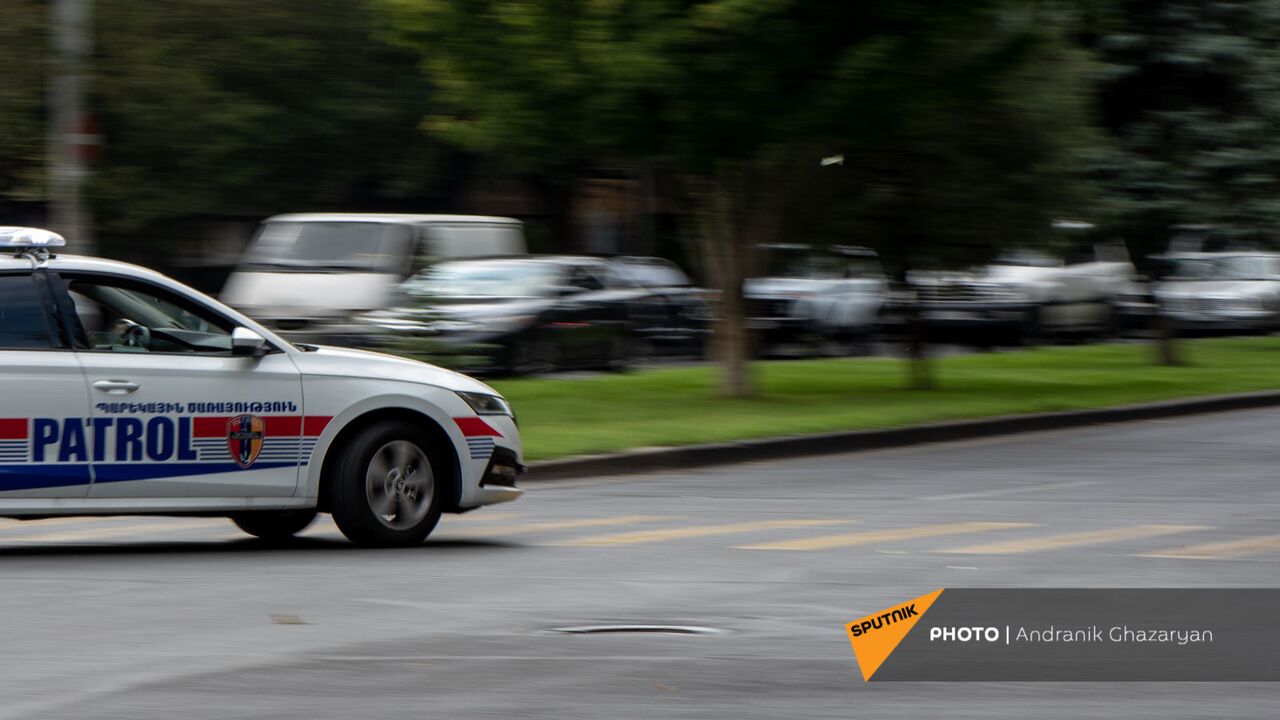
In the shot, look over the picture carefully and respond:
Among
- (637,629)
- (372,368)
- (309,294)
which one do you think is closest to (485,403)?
(372,368)

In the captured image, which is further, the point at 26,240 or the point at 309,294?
the point at 309,294

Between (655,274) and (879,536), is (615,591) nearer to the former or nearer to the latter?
(879,536)

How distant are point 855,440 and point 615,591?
892 centimetres

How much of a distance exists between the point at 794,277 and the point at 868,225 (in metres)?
8.97

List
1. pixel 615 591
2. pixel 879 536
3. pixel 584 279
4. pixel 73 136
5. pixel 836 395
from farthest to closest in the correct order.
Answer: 1. pixel 584 279
2. pixel 836 395
3. pixel 73 136
4. pixel 879 536
5. pixel 615 591

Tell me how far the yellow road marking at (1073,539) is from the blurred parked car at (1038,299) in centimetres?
2002

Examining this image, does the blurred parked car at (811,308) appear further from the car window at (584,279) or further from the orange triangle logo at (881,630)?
the orange triangle logo at (881,630)

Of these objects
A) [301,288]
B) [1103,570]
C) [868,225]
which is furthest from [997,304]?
[1103,570]

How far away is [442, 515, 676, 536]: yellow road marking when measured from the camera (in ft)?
38.1

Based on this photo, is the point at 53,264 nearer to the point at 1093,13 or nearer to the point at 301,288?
the point at 301,288

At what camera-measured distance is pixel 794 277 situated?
3133 cm

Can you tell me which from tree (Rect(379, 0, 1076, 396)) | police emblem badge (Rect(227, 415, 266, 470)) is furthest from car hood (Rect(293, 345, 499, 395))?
tree (Rect(379, 0, 1076, 396))

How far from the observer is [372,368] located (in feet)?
34.5

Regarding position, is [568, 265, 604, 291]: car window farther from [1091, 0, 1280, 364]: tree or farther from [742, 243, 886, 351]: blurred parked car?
[1091, 0, 1280, 364]: tree
